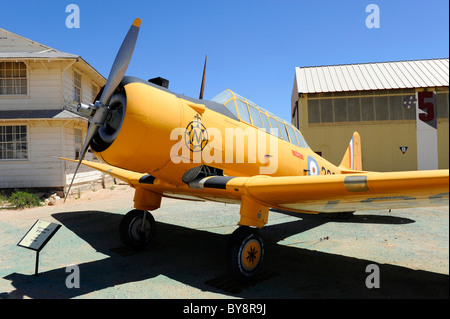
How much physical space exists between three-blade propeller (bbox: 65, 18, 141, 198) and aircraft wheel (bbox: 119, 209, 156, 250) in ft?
6.86

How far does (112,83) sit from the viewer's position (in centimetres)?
380

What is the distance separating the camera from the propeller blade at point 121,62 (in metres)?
3.80

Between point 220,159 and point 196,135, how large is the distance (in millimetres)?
601

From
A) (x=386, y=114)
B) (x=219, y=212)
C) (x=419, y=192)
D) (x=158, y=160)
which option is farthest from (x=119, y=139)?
(x=386, y=114)

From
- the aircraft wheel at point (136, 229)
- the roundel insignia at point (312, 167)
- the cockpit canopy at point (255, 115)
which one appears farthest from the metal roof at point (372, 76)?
the aircraft wheel at point (136, 229)

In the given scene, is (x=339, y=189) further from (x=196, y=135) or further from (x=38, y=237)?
(x=38, y=237)

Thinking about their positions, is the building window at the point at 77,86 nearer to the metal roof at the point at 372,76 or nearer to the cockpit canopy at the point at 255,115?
the cockpit canopy at the point at 255,115

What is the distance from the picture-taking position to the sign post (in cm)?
415

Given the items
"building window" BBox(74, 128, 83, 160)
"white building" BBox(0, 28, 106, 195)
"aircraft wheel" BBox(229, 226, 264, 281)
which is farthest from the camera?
"building window" BBox(74, 128, 83, 160)

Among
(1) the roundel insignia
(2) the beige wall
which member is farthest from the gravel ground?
(2) the beige wall

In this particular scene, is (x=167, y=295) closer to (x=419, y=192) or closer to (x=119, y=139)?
(x=119, y=139)

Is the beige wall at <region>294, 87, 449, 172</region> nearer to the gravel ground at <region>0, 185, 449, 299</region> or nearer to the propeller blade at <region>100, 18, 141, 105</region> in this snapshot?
the gravel ground at <region>0, 185, 449, 299</region>
